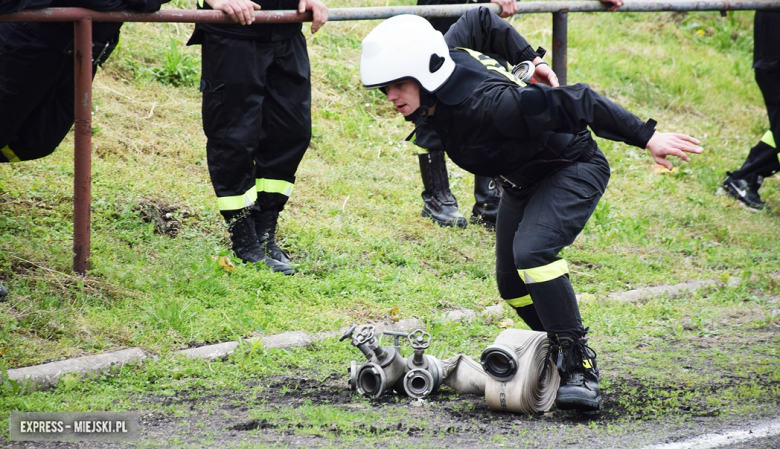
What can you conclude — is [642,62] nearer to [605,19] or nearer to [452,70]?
[605,19]

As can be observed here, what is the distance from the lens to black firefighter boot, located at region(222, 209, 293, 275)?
17.7 feet

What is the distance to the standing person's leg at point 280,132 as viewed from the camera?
5301 millimetres

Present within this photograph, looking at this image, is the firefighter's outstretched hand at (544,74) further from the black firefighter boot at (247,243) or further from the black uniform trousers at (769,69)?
the black uniform trousers at (769,69)

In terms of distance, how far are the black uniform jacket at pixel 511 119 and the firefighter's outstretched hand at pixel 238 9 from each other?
1.47 meters

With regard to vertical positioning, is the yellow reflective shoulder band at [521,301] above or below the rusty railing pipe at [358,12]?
below

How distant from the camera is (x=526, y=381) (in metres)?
3.64

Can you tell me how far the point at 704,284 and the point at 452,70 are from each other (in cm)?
319

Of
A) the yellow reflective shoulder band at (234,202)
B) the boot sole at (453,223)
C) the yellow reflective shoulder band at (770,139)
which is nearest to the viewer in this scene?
the yellow reflective shoulder band at (234,202)

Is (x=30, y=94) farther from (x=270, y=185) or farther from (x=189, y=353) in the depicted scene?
(x=189, y=353)

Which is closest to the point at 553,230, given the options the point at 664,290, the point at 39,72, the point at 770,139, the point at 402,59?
the point at 402,59

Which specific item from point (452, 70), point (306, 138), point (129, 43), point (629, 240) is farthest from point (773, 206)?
point (129, 43)

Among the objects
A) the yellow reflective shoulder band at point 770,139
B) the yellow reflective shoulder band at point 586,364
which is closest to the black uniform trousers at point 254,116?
Result: the yellow reflective shoulder band at point 586,364

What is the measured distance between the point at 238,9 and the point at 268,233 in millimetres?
1477

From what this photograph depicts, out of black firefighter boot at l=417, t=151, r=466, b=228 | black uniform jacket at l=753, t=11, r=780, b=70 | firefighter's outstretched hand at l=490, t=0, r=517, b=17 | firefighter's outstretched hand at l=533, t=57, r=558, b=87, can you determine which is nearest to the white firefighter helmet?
firefighter's outstretched hand at l=533, t=57, r=558, b=87
